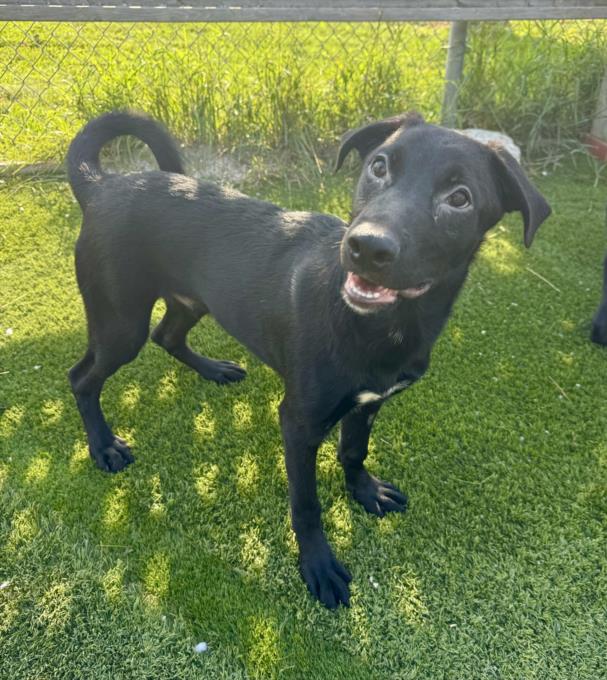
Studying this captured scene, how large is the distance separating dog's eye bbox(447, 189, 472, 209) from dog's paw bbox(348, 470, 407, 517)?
135 centimetres

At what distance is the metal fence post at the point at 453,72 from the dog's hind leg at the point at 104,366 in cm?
418

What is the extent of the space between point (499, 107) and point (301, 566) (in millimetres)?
5109

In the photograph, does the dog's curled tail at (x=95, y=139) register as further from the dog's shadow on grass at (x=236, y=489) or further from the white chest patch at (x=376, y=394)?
the white chest patch at (x=376, y=394)

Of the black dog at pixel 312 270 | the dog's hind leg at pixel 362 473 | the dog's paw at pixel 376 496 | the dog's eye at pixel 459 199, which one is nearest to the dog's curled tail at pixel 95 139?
the black dog at pixel 312 270

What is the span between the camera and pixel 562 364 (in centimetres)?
338

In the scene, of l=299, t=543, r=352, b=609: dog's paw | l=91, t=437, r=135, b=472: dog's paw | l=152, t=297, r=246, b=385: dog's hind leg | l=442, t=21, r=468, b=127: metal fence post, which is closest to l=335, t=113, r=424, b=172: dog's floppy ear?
l=152, t=297, r=246, b=385: dog's hind leg

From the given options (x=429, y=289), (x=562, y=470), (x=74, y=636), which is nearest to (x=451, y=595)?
(x=562, y=470)

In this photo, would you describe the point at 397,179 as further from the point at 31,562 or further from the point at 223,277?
the point at 31,562

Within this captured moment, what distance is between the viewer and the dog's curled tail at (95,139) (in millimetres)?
2455

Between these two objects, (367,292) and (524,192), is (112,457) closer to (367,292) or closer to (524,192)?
(367,292)

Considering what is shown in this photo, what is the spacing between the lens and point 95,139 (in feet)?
8.18

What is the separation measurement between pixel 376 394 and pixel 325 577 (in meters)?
0.81

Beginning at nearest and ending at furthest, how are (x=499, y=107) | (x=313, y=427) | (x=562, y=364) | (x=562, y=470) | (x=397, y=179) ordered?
1. (x=397, y=179)
2. (x=313, y=427)
3. (x=562, y=470)
4. (x=562, y=364)
5. (x=499, y=107)

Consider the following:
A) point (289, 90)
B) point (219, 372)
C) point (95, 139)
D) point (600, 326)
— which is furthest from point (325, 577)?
point (289, 90)
